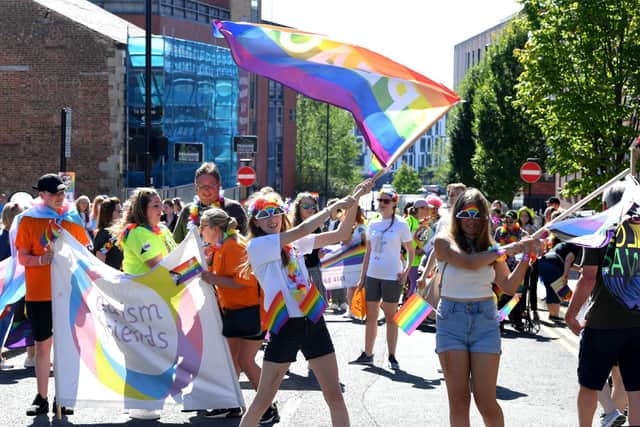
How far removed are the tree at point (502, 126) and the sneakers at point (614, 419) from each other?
50278 mm

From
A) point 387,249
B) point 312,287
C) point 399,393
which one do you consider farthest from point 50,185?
point 387,249

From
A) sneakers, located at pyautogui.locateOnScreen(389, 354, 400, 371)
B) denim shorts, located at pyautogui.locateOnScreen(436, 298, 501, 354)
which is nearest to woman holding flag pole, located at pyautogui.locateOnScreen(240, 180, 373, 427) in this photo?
→ denim shorts, located at pyautogui.locateOnScreen(436, 298, 501, 354)

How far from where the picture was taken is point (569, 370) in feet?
38.5

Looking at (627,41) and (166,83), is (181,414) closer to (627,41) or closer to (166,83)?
(627,41)

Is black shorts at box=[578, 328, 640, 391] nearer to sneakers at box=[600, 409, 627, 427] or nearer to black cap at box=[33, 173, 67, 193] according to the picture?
sneakers at box=[600, 409, 627, 427]

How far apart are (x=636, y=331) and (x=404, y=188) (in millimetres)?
151100

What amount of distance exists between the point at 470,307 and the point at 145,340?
3.05 metres

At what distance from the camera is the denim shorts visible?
21.4 feet

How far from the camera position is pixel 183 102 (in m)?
45.4

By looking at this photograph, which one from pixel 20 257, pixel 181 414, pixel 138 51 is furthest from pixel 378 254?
pixel 138 51

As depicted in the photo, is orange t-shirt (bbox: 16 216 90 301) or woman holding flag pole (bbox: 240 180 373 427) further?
orange t-shirt (bbox: 16 216 90 301)

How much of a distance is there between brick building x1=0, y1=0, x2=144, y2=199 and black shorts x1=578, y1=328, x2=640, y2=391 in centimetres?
3369

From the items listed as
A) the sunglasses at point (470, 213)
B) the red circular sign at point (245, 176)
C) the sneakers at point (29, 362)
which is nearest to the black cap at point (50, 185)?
the sneakers at point (29, 362)

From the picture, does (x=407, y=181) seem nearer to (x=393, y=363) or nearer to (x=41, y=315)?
(x=393, y=363)
